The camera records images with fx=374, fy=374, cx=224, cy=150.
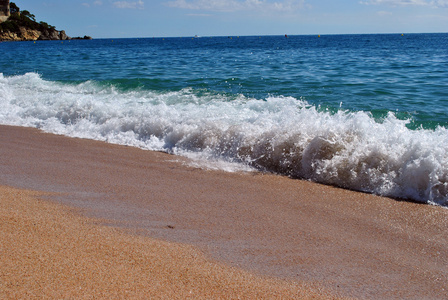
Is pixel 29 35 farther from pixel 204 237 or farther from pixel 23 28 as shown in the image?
pixel 204 237

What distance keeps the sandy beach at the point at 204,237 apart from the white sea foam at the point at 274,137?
0.39 m

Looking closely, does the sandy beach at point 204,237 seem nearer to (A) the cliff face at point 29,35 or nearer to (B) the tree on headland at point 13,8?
(A) the cliff face at point 29,35

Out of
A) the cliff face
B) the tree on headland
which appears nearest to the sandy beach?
the cliff face

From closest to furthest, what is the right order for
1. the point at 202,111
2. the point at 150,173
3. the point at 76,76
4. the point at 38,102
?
the point at 150,173 → the point at 202,111 → the point at 38,102 → the point at 76,76

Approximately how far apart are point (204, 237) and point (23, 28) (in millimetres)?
98618

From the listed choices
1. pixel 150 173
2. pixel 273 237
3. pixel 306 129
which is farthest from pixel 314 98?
pixel 273 237

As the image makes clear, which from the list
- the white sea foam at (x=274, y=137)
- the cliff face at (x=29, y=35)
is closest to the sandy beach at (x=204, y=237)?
the white sea foam at (x=274, y=137)

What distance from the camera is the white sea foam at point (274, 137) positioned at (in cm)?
480

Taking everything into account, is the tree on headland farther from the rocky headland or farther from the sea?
the sea

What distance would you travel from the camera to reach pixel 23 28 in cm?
8588

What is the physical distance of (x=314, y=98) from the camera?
9555mm

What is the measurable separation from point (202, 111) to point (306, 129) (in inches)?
102

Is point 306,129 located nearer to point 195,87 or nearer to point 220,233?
point 220,233

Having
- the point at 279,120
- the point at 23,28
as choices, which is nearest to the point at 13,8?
the point at 23,28
